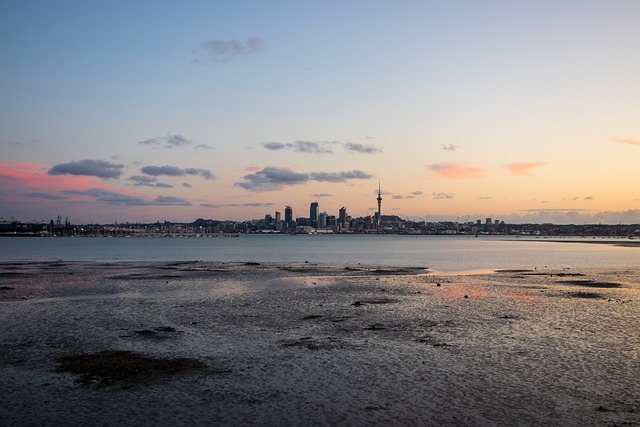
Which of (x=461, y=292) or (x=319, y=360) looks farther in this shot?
(x=461, y=292)

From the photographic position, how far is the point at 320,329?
28.9 m

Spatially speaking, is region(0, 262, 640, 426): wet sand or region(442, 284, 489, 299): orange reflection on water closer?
region(0, 262, 640, 426): wet sand

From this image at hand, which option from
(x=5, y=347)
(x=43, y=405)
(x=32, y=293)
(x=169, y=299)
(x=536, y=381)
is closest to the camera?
(x=43, y=405)

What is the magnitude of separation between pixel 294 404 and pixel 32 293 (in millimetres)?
36068

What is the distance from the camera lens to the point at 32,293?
145ft

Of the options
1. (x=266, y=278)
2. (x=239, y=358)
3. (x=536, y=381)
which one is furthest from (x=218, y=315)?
(x=266, y=278)

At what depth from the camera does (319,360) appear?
2223cm

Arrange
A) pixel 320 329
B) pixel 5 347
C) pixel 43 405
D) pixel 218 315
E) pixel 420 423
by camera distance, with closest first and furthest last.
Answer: pixel 420 423 → pixel 43 405 → pixel 5 347 → pixel 320 329 → pixel 218 315

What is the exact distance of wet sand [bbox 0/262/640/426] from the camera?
16.2 m

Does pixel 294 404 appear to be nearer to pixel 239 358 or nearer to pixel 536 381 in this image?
pixel 239 358

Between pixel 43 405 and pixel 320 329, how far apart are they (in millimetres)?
15183

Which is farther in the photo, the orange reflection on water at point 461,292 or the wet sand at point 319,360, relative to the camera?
the orange reflection on water at point 461,292

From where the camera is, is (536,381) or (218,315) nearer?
(536,381)

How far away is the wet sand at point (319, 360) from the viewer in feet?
53.0
